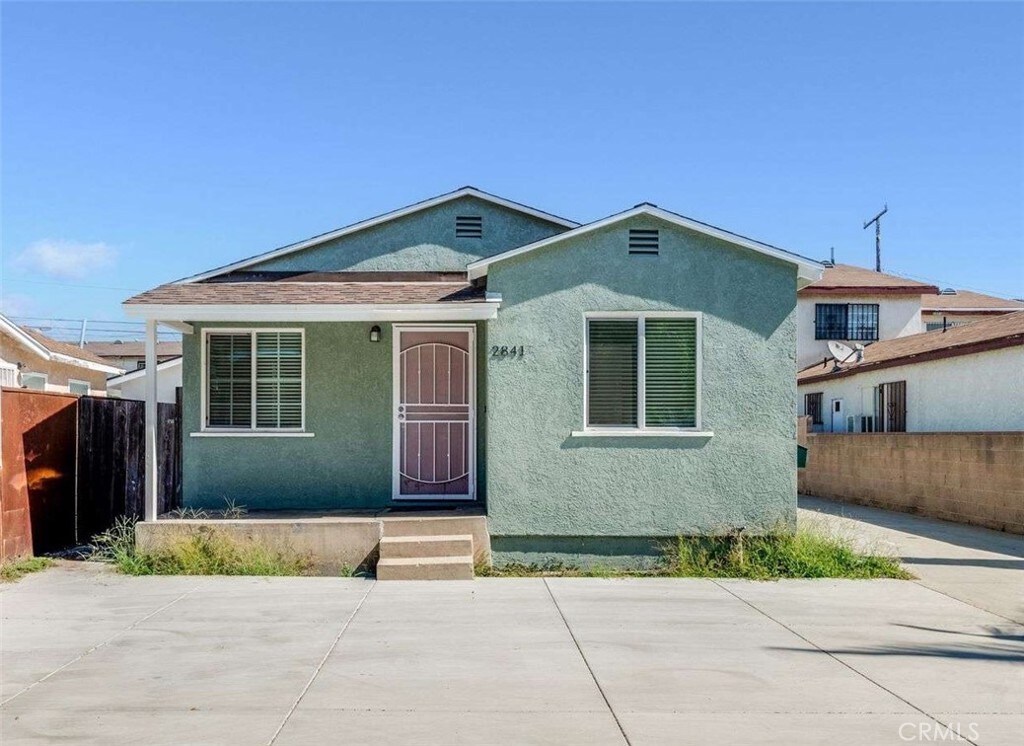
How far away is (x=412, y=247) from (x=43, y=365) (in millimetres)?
13051

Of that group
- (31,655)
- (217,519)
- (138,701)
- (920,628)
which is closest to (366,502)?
(217,519)

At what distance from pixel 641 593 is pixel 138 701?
17.1ft

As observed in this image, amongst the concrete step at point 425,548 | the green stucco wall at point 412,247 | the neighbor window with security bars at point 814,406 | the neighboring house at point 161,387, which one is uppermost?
the green stucco wall at point 412,247

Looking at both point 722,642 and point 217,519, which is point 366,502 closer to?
point 217,519

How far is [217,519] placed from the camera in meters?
10.9

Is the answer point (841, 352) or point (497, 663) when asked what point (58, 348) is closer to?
point (497, 663)

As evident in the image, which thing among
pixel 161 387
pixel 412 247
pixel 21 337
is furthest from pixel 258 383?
pixel 161 387

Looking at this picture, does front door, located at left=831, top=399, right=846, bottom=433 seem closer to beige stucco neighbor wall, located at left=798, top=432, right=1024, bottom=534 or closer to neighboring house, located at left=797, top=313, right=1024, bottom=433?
neighboring house, located at left=797, top=313, right=1024, bottom=433

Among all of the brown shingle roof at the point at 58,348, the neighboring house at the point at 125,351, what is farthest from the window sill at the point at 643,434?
the neighboring house at the point at 125,351

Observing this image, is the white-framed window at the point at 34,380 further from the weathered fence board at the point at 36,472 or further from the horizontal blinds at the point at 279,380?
the horizontal blinds at the point at 279,380

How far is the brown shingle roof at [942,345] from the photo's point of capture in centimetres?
1525

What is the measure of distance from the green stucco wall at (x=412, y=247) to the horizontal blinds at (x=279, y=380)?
2.03 metres

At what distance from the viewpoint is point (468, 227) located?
45.4ft

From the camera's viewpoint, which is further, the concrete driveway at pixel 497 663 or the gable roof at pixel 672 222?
the gable roof at pixel 672 222
